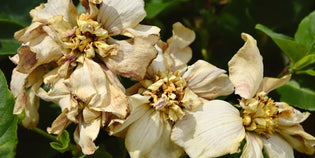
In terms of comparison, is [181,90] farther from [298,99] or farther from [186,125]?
[298,99]

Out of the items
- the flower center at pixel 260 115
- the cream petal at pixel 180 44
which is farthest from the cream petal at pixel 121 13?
the flower center at pixel 260 115

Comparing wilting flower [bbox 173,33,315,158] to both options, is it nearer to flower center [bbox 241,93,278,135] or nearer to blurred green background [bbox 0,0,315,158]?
flower center [bbox 241,93,278,135]

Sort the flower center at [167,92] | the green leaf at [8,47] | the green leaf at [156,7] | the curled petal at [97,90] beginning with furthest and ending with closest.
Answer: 1. the green leaf at [156,7]
2. the green leaf at [8,47]
3. the flower center at [167,92]
4. the curled petal at [97,90]

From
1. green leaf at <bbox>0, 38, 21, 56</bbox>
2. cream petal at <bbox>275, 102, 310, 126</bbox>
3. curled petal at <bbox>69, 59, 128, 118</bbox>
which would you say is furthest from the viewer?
green leaf at <bbox>0, 38, 21, 56</bbox>

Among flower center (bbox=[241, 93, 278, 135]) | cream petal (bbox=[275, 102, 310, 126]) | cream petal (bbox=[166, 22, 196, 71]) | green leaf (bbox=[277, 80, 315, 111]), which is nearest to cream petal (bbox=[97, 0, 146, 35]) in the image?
cream petal (bbox=[166, 22, 196, 71])

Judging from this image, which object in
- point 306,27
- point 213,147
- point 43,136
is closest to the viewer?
point 213,147

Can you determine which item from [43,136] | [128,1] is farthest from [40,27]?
[43,136]

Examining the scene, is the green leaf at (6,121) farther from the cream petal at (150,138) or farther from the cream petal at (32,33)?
the cream petal at (150,138)
